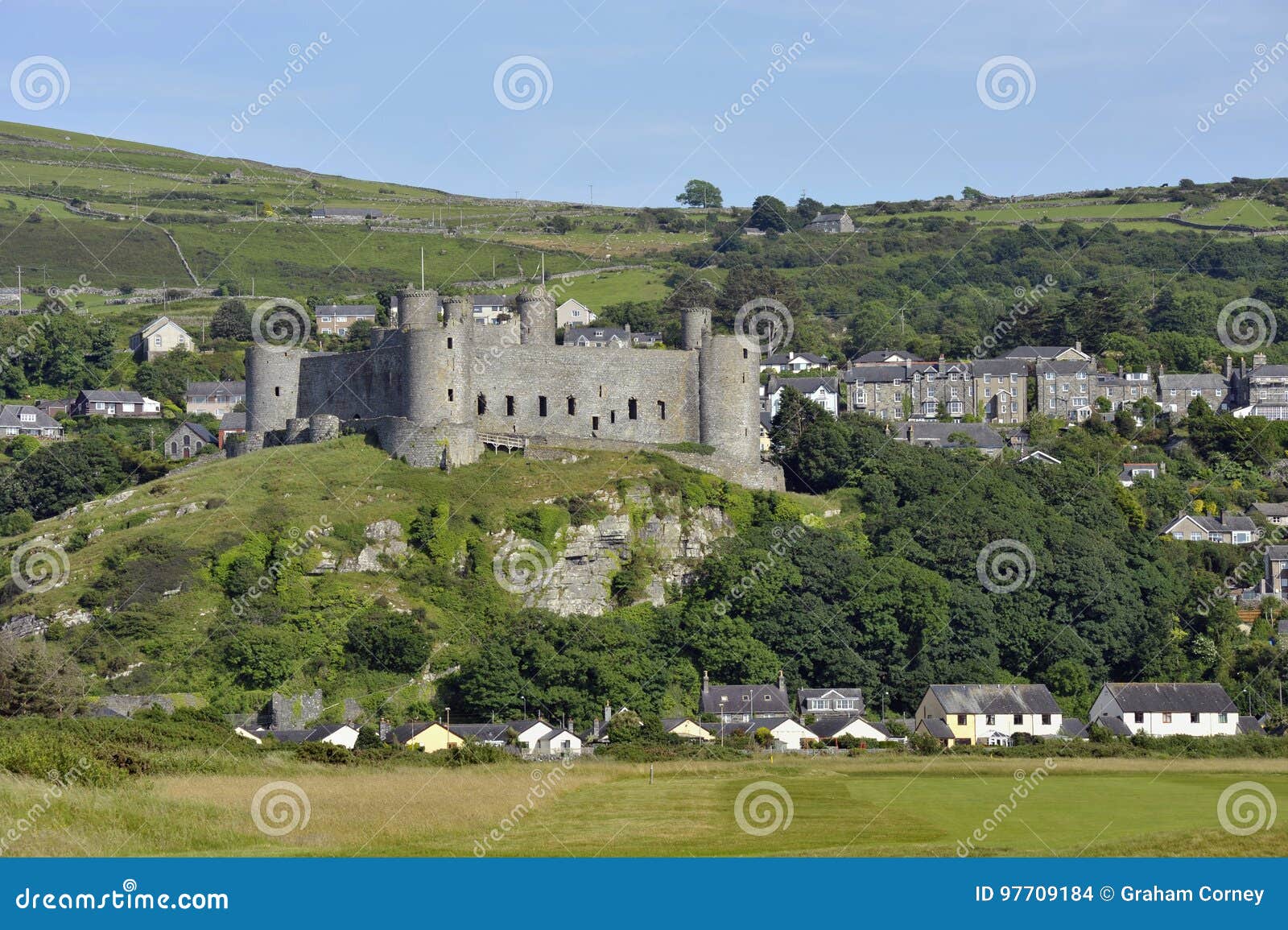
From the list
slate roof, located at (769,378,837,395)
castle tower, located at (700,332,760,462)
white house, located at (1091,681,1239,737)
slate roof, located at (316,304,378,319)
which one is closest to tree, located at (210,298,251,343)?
slate roof, located at (316,304,378,319)

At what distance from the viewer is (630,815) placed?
32656 mm

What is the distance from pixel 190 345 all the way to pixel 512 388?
47.8 m

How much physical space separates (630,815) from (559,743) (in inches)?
632

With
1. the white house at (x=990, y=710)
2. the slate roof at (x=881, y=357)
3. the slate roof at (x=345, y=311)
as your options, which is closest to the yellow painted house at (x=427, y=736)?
the white house at (x=990, y=710)

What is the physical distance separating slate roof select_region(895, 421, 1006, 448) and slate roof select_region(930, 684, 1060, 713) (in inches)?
960

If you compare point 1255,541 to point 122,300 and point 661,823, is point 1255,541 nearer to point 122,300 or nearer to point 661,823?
point 661,823

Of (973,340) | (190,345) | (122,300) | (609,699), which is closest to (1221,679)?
(609,699)

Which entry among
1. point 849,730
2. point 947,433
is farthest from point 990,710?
point 947,433

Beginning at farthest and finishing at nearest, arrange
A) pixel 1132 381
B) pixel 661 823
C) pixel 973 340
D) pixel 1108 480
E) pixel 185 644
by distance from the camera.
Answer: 1. pixel 973 340
2. pixel 1132 381
3. pixel 1108 480
4. pixel 185 644
5. pixel 661 823

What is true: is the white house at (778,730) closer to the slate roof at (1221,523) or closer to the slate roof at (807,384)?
the slate roof at (1221,523)

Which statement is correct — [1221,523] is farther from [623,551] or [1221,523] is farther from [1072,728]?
[623,551]

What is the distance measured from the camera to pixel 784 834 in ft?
99.6

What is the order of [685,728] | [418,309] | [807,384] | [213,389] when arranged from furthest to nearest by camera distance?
[213,389]
[807,384]
[418,309]
[685,728]

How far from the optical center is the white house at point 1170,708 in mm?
55250
